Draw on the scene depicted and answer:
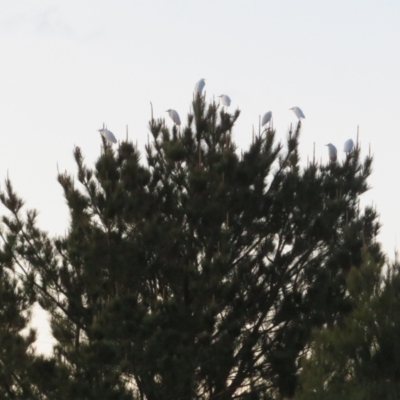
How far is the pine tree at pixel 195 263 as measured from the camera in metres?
14.5

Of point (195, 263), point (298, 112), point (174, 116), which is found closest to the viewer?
point (195, 263)

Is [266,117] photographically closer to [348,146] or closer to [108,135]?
[348,146]

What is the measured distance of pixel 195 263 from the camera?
15.7 meters

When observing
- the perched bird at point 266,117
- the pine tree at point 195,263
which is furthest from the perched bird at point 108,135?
the perched bird at point 266,117

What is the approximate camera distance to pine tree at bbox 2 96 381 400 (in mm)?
14508

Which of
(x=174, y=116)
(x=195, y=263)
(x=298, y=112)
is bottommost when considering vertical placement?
(x=195, y=263)

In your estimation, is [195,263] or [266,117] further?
[266,117]

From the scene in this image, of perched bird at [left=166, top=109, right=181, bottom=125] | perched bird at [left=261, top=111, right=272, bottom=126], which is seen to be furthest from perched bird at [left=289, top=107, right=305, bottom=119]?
perched bird at [left=166, top=109, right=181, bottom=125]

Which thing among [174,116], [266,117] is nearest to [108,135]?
[174,116]

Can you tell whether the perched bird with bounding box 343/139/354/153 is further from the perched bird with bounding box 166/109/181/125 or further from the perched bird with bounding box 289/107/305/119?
the perched bird with bounding box 166/109/181/125

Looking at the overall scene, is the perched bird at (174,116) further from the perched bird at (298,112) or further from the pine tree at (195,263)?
the perched bird at (298,112)

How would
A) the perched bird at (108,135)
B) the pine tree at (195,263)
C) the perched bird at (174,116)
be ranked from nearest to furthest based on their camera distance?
1. the pine tree at (195,263)
2. the perched bird at (108,135)
3. the perched bird at (174,116)

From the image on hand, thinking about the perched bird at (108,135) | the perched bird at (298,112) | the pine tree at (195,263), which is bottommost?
the pine tree at (195,263)

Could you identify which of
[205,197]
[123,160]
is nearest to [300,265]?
[205,197]
